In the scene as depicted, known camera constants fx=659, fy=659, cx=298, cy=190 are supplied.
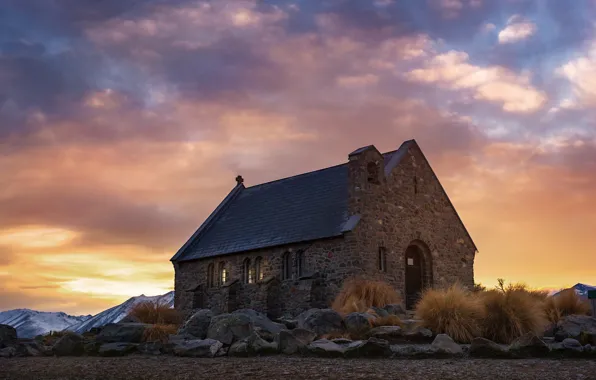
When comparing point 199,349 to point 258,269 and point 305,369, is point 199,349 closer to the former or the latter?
point 305,369

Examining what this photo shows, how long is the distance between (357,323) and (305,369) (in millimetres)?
6542

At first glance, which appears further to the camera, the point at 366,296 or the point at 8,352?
the point at 366,296

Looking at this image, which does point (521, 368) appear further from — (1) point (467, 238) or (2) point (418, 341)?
(1) point (467, 238)

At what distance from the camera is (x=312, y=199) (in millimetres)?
35562

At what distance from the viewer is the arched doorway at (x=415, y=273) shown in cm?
3306

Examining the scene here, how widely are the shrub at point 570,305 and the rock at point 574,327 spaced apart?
12.4ft

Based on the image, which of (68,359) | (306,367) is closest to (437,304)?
(306,367)

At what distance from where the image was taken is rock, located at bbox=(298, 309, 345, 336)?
1912 cm

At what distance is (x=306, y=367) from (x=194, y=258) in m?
27.5

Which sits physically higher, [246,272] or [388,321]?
[246,272]

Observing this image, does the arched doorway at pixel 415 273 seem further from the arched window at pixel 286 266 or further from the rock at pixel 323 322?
the rock at pixel 323 322

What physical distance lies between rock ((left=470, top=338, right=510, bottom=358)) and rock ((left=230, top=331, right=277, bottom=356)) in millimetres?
4725

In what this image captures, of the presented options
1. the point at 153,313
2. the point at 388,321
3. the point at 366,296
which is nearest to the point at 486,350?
the point at 388,321

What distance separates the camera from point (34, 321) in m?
53.0
